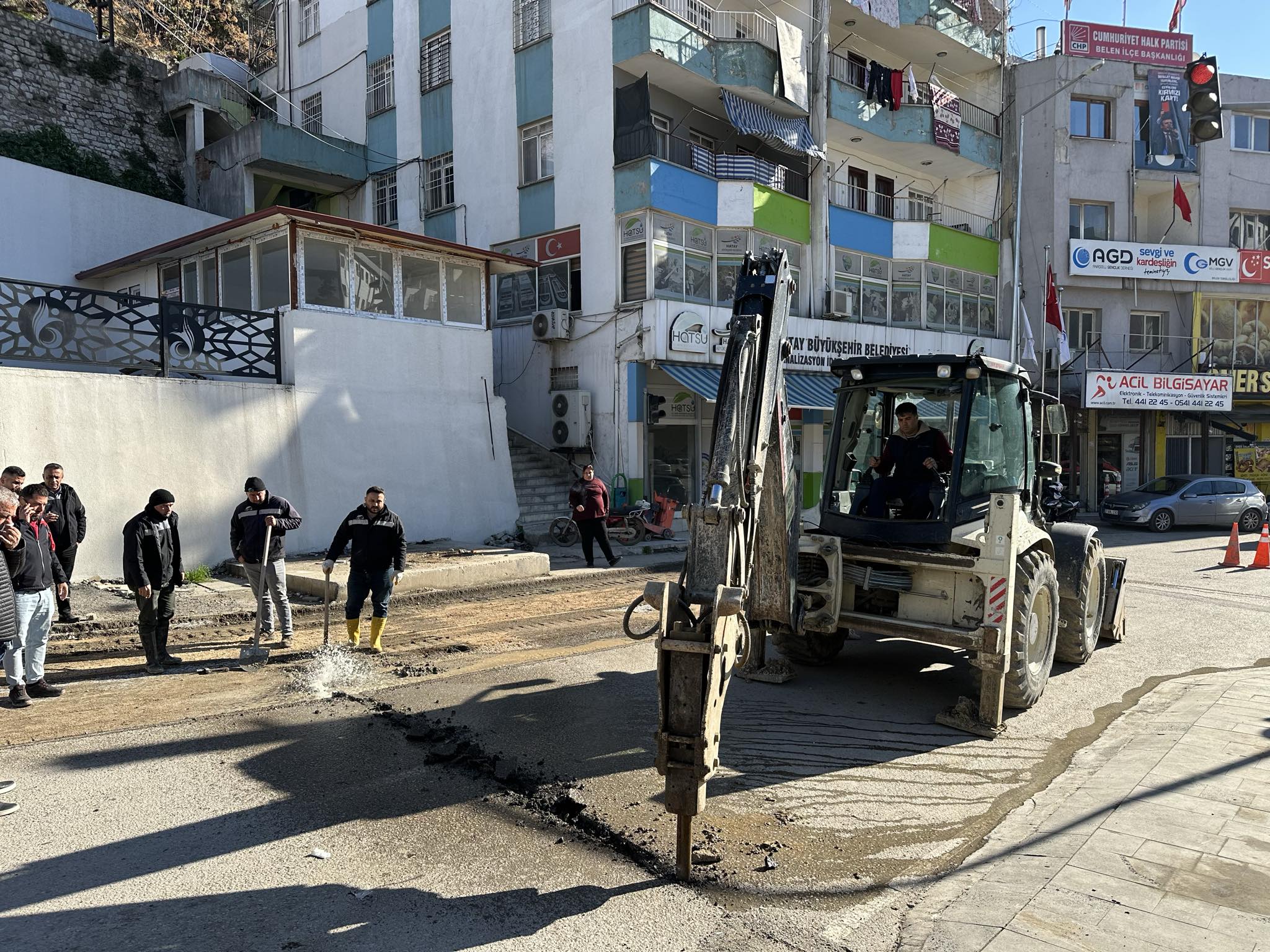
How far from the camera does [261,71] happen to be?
29.1m

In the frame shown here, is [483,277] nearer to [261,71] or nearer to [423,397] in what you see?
[423,397]

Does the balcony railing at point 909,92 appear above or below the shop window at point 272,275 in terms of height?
above

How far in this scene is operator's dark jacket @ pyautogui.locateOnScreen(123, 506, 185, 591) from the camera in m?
7.89

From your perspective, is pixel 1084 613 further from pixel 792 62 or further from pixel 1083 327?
pixel 1083 327

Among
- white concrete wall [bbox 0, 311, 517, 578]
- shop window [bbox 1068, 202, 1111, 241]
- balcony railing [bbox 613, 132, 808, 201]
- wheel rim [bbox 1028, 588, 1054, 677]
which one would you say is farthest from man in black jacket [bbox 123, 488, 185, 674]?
shop window [bbox 1068, 202, 1111, 241]

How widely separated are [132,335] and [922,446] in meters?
11.6

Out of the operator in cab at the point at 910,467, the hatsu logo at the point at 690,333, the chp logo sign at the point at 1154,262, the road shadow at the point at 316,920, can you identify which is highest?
the chp logo sign at the point at 1154,262

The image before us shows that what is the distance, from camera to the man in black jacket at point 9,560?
6305 millimetres

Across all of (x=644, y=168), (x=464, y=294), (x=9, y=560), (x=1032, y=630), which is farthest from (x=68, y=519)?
(x=644, y=168)

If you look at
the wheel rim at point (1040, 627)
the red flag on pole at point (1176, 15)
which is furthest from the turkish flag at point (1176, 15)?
the wheel rim at point (1040, 627)

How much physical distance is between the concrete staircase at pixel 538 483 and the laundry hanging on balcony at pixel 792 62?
10.9 m

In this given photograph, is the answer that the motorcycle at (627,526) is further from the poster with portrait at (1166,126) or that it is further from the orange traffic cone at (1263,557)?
the poster with portrait at (1166,126)

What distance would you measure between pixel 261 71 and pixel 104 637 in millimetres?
26081

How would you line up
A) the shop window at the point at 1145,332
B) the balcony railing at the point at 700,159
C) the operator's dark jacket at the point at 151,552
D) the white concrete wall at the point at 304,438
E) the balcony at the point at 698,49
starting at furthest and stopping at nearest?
the shop window at the point at 1145,332
the balcony railing at the point at 700,159
the balcony at the point at 698,49
the white concrete wall at the point at 304,438
the operator's dark jacket at the point at 151,552
